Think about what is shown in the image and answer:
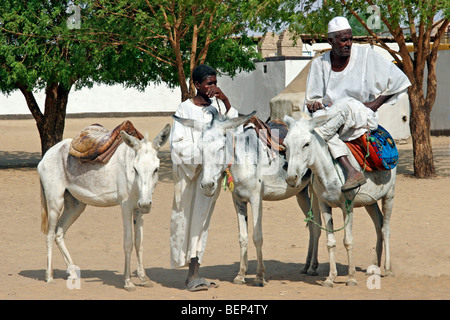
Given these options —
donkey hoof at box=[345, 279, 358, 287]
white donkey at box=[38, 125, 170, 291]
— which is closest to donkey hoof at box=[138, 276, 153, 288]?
white donkey at box=[38, 125, 170, 291]

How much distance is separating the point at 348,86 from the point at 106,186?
2604 millimetres

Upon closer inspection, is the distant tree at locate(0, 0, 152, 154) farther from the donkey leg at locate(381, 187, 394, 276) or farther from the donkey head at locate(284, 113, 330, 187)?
the donkey head at locate(284, 113, 330, 187)

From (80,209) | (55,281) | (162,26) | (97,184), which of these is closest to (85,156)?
(97,184)

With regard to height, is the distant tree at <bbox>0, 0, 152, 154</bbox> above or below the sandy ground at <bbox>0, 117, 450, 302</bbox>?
above

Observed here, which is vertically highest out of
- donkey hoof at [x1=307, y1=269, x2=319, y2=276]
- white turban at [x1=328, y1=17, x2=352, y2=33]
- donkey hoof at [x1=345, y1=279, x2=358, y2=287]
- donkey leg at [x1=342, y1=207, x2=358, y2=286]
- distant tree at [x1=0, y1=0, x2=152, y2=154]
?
distant tree at [x1=0, y1=0, x2=152, y2=154]

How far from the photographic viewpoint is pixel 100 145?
7402 mm

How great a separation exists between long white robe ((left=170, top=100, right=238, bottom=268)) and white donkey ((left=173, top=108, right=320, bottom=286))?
0.24m

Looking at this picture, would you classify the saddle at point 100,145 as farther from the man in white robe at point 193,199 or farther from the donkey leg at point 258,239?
the donkey leg at point 258,239

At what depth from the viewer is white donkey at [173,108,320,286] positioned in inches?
257

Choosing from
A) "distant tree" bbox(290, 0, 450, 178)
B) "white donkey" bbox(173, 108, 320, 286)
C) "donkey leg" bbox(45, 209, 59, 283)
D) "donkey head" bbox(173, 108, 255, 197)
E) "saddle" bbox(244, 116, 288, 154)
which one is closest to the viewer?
"donkey head" bbox(173, 108, 255, 197)

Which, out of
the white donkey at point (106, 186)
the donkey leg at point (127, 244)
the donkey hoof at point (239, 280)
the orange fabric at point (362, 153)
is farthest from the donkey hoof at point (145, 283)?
the orange fabric at point (362, 153)

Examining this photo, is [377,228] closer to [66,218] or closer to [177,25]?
[66,218]
